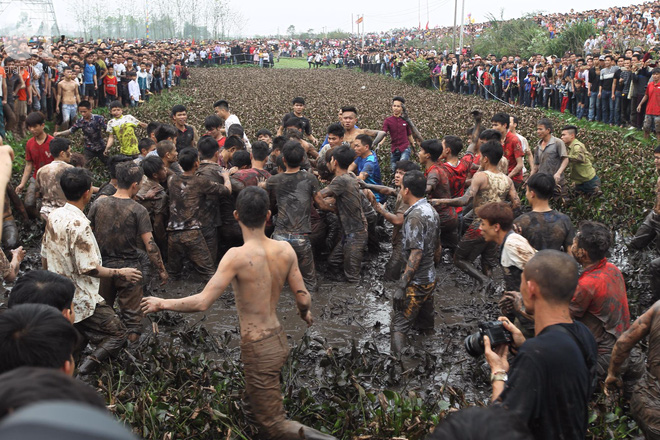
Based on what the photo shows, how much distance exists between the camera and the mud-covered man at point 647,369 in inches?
151

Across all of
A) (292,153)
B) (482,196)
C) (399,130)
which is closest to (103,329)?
(292,153)

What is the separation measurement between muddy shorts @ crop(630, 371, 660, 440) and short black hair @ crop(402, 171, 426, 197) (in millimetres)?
2414

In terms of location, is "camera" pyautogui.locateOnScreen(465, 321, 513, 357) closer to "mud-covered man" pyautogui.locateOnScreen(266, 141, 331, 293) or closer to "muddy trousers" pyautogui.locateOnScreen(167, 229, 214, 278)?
"mud-covered man" pyautogui.locateOnScreen(266, 141, 331, 293)

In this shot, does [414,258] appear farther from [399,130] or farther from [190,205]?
[399,130]

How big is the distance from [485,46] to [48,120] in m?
28.3

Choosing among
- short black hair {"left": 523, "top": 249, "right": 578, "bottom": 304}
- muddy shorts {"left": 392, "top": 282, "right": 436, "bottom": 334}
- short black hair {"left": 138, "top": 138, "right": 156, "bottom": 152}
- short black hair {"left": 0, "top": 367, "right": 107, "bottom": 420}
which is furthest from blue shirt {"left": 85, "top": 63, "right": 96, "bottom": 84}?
short black hair {"left": 0, "top": 367, "right": 107, "bottom": 420}

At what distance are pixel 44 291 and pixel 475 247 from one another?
4865 mm

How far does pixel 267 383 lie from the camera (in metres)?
3.96

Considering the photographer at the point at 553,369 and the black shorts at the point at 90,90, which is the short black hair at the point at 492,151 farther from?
the black shorts at the point at 90,90

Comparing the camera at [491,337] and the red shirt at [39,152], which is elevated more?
the red shirt at [39,152]

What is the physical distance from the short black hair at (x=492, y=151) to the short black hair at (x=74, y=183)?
4315mm

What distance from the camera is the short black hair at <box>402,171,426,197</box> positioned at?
18.1 feet

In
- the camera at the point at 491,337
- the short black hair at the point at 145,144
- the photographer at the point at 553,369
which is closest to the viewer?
the photographer at the point at 553,369

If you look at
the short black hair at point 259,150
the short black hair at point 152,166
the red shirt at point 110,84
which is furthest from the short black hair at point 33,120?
the red shirt at point 110,84
